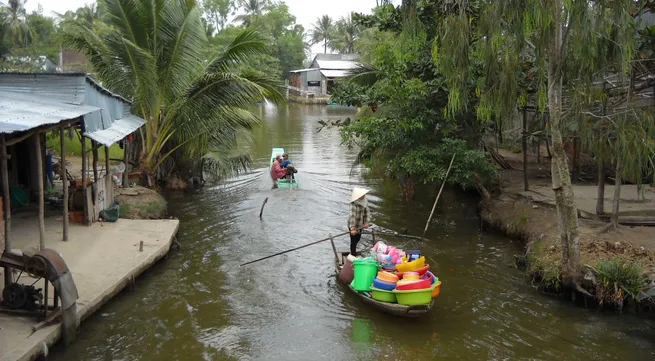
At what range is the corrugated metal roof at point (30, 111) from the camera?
8.24 meters

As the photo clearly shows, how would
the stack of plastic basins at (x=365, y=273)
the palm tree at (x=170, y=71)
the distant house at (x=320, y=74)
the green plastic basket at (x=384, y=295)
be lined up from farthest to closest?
the distant house at (x=320, y=74) → the palm tree at (x=170, y=71) → the stack of plastic basins at (x=365, y=273) → the green plastic basket at (x=384, y=295)

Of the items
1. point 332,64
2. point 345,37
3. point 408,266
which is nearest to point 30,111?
point 408,266

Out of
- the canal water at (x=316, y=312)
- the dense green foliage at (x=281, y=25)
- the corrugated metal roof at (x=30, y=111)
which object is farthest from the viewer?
the dense green foliage at (x=281, y=25)

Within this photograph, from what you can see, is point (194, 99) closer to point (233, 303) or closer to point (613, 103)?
point (233, 303)

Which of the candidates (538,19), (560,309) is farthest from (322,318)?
(538,19)

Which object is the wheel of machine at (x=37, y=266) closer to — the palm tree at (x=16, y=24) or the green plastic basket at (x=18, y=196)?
the green plastic basket at (x=18, y=196)

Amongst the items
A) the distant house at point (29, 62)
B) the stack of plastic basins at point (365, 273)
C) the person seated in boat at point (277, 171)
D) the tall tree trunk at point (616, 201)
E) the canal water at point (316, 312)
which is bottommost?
the canal water at point (316, 312)

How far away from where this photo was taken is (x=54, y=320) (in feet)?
27.5

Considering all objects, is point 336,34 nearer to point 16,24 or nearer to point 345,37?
point 345,37

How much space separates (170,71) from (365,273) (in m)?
9.48

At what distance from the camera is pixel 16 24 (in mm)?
56906

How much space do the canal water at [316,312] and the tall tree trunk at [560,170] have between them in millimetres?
964

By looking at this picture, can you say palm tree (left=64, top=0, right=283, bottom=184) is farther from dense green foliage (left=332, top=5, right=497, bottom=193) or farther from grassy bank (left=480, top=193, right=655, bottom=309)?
grassy bank (left=480, top=193, right=655, bottom=309)

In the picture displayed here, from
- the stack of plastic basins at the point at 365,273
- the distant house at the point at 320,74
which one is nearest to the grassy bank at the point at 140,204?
the stack of plastic basins at the point at 365,273
